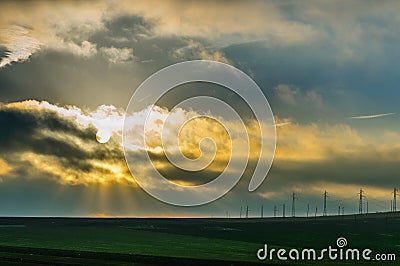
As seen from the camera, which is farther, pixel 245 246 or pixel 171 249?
pixel 245 246

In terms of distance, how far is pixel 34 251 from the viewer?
116m

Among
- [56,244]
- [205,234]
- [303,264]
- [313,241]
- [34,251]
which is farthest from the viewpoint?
[205,234]

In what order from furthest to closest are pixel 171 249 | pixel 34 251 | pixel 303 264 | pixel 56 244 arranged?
pixel 56 244 < pixel 171 249 < pixel 34 251 < pixel 303 264

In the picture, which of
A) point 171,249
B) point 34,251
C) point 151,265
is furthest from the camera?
point 171,249

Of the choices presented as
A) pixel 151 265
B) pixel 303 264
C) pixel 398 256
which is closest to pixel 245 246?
pixel 398 256

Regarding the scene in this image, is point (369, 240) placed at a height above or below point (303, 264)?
above

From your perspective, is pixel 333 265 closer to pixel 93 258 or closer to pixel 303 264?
pixel 303 264

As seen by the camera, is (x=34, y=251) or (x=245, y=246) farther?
(x=245, y=246)

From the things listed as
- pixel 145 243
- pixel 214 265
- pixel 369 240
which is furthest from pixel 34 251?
pixel 369 240

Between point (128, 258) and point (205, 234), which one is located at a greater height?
point (205, 234)

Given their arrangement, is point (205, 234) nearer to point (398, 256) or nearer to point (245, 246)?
point (245, 246)

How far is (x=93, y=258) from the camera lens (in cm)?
10031

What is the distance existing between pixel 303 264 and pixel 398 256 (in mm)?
30717

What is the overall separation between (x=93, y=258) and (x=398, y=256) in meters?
57.8
